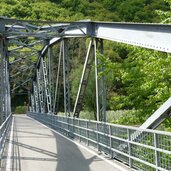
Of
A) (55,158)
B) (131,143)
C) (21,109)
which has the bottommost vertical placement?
(55,158)

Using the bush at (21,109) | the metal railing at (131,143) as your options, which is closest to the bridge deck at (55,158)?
the metal railing at (131,143)

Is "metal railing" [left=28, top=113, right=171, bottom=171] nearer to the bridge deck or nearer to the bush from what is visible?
the bridge deck

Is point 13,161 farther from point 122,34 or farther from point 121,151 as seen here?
point 122,34

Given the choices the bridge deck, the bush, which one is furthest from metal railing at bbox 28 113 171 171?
the bush

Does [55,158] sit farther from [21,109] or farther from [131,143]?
[21,109]

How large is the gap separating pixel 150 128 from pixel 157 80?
102 inches

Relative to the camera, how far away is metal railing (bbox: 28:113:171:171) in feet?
27.6

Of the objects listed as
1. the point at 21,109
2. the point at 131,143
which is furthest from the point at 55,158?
the point at 21,109

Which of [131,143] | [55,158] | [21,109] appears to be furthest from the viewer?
[21,109]

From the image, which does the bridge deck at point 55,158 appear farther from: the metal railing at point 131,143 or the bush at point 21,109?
the bush at point 21,109

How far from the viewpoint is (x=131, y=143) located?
412 inches

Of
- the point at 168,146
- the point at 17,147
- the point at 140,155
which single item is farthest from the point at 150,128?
the point at 17,147

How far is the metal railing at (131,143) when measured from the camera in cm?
841

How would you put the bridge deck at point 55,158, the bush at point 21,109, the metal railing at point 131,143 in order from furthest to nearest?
1. the bush at point 21,109
2. the bridge deck at point 55,158
3. the metal railing at point 131,143
